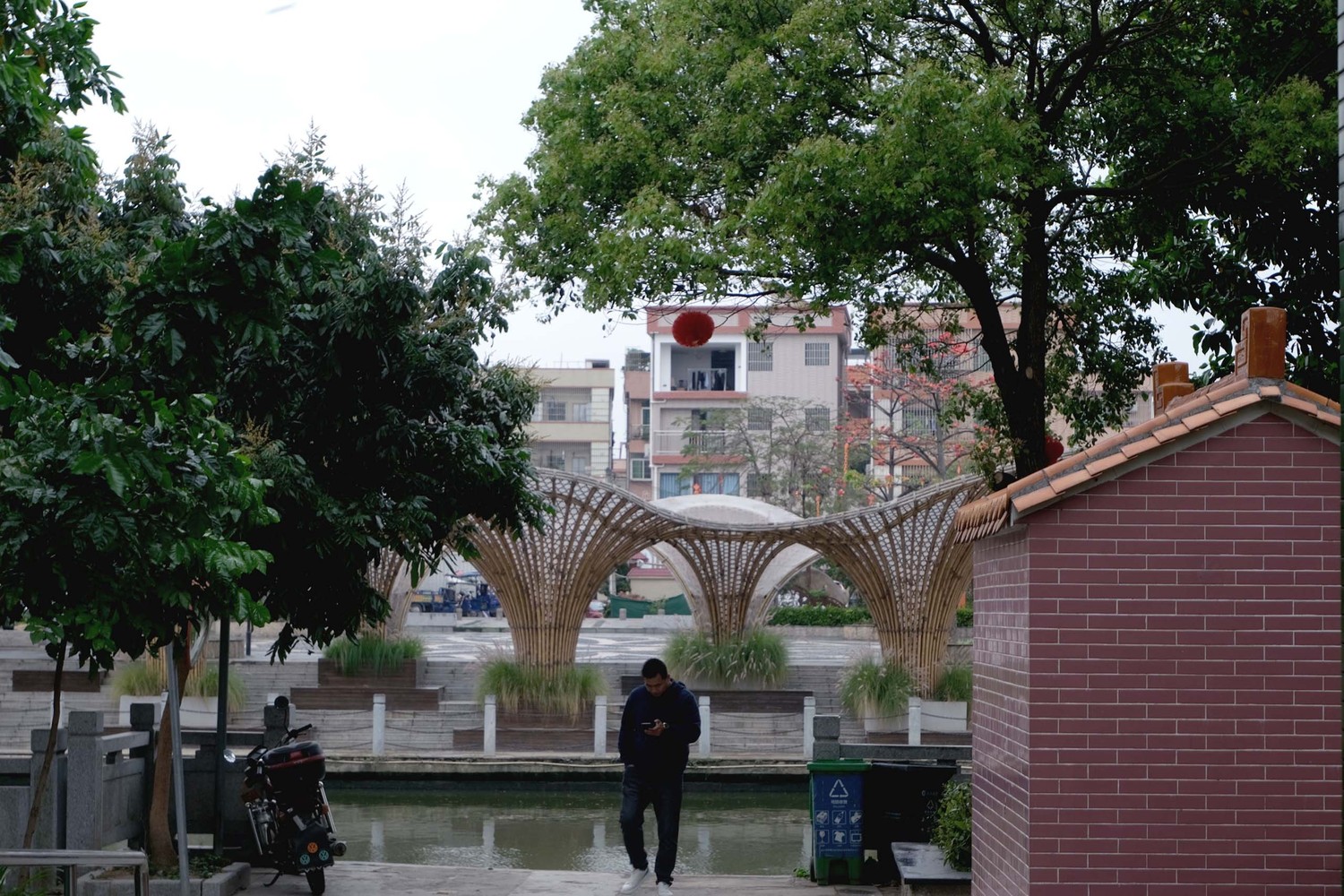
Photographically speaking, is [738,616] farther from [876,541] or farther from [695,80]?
[695,80]

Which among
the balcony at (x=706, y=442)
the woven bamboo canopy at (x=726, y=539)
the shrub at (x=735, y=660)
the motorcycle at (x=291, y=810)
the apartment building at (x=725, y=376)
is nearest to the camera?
the motorcycle at (x=291, y=810)

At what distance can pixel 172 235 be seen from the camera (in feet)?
31.1

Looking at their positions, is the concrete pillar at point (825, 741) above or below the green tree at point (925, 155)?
below

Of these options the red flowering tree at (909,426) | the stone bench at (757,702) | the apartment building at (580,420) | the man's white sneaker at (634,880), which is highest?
the apartment building at (580,420)

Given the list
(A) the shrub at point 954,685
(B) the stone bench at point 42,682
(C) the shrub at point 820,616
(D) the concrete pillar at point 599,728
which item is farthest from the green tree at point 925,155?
(C) the shrub at point 820,616

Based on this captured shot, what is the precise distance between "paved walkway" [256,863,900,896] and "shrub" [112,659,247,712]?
11.2 meters

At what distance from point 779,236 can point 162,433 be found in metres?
4.84

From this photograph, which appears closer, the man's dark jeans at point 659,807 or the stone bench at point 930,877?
the stone bench at point 930,877

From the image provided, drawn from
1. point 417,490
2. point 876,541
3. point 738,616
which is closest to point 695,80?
point 417,490

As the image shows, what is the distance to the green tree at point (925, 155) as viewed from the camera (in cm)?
956

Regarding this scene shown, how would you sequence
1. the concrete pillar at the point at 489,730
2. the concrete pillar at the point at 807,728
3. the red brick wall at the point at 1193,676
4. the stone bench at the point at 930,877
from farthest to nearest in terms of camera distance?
the concrete pillar at the point at 807,728 → the concrete pillar at the point at 489,730 → the stone bench at the point at 930,877 → the red brick wall at the point at 1193,676

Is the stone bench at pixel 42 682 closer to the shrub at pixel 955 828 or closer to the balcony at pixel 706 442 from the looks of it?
the shrub at pixel 955 828

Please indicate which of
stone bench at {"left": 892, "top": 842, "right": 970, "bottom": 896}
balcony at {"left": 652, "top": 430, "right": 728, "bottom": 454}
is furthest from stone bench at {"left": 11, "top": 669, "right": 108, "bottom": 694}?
balcony at {"left": 652, "top": 430, "right": 728, "bottom": 454}

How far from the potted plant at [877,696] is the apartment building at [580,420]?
177 ft
